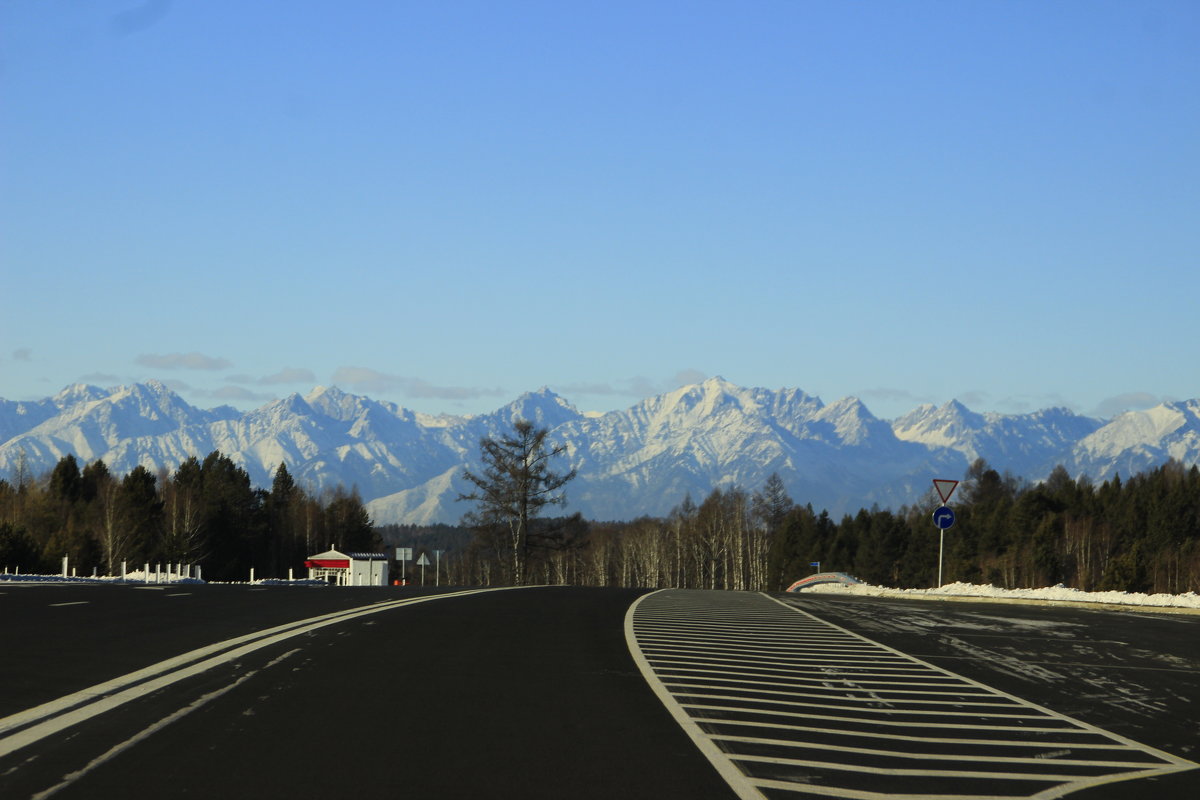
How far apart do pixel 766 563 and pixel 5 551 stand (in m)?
115

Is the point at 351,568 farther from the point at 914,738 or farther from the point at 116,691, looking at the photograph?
the point at 914,738

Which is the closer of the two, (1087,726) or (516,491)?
(1087,726)

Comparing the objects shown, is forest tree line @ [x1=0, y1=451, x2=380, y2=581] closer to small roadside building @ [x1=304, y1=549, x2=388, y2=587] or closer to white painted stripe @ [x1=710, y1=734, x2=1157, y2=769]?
small roadside building @ [x1=304, y1=549, x2=388, y2=587]

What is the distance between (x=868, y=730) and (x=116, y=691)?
628 cm

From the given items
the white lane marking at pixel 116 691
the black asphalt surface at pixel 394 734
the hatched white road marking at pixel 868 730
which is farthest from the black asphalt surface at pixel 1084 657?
the white lane marking at pixel 116 691

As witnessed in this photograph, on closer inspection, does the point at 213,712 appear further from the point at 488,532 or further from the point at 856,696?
the point at 488,532

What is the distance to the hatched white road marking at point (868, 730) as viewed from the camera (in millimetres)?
8406

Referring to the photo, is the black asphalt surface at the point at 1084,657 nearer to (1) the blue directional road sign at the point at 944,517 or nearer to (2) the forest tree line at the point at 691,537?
(1) the blue directional road sign at the point at 944,517

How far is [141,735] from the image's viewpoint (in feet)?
29.6

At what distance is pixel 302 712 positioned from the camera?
10.3m

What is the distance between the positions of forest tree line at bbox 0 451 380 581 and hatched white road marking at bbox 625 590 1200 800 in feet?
184

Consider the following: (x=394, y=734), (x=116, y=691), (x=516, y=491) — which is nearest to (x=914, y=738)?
(x=394, y=734)

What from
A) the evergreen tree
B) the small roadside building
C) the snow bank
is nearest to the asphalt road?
the snow bank

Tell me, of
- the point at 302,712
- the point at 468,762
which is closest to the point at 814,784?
the point at 468,762
